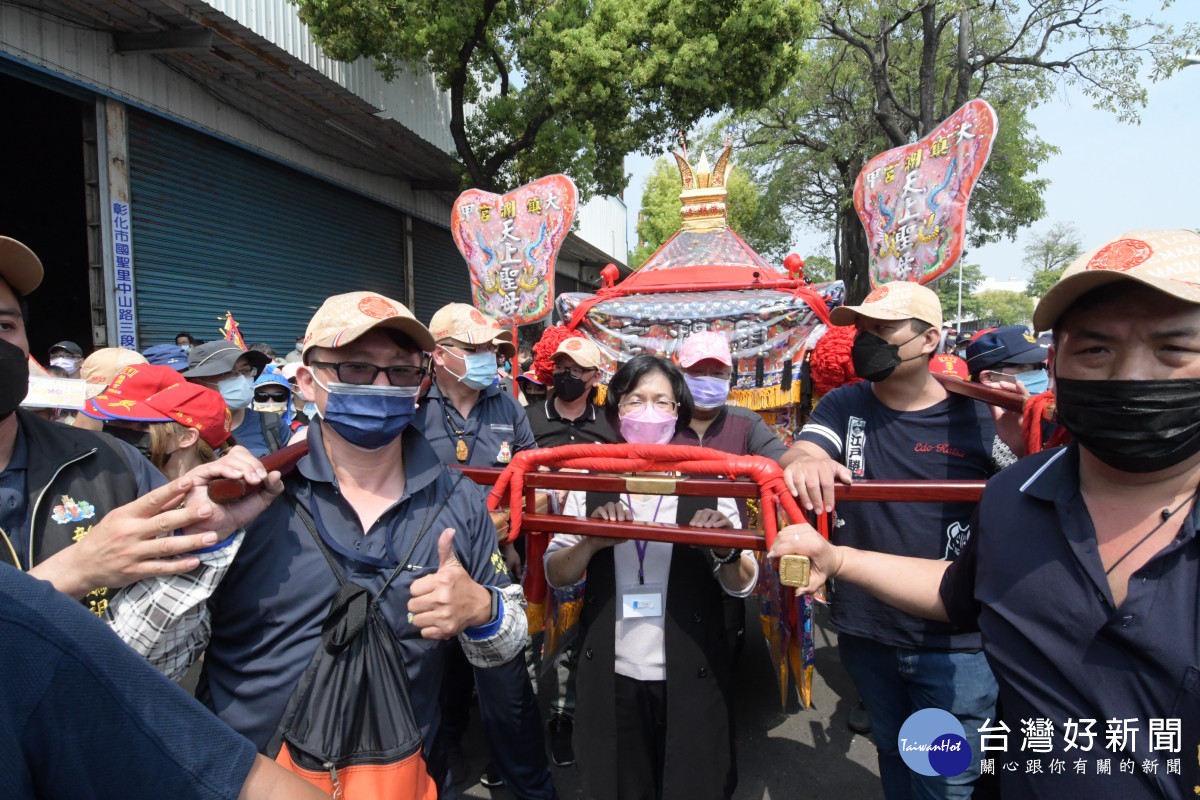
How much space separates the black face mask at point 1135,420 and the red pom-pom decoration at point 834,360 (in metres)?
2.63

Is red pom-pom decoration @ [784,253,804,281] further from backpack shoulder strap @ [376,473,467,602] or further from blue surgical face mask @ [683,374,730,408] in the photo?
backpack shoulder strap @ [376,473,467,602]

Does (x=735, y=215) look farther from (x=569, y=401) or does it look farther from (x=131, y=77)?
(x=569, y=401)

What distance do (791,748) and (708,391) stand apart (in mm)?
1786

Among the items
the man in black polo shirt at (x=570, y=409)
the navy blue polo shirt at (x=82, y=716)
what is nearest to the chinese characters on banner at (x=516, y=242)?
the man in black polo shirt at (x=570, y=409)

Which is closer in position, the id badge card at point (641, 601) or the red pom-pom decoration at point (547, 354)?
the id badge card at point (641, 601)

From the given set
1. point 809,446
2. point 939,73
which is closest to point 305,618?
point 809,446

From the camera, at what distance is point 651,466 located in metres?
1.65

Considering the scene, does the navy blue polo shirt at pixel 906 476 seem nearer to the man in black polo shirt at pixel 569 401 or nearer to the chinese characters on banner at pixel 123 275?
the man in black polo shirt at pixel 569 401

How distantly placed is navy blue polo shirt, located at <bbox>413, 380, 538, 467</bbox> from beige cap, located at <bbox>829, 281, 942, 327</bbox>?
73.1 inches

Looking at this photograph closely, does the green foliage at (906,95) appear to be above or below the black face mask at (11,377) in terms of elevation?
above

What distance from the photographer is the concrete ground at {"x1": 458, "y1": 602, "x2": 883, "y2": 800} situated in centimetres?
278

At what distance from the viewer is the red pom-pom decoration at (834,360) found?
149 inches

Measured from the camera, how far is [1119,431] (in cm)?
110

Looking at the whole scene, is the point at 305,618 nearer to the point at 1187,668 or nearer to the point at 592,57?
the point at 1187,668
